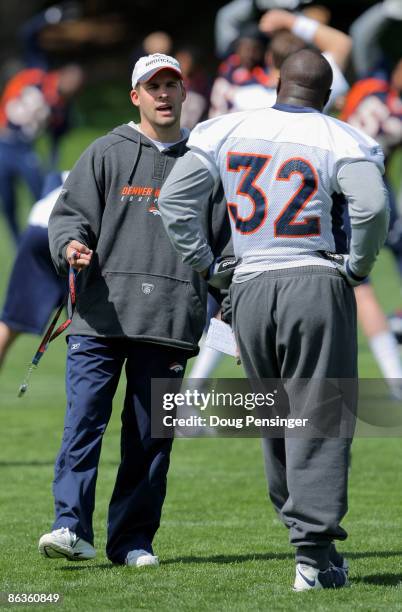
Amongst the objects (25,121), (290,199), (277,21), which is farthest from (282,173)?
(25,121)

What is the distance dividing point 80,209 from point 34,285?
2.84 m

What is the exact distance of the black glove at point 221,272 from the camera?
4.89m

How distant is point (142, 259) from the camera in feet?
17.5

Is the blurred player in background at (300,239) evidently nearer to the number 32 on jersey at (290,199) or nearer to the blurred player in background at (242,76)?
the number 32 on jersey at (290,199)

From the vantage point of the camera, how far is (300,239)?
471cm

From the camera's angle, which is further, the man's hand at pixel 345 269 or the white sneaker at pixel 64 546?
the white sneaker at pixel 64 546

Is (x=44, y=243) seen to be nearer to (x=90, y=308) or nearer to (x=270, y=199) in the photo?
(x=90, y=308)

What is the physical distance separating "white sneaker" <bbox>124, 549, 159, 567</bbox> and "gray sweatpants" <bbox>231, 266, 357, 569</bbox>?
801 mm

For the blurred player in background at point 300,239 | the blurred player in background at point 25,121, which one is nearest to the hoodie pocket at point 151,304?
the blurred player in background at point 300,239

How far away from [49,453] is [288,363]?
12.2 feet

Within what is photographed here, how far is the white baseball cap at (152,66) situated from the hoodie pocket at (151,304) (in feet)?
2.61

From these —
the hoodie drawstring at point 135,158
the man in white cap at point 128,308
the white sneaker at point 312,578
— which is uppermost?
the hoodie drawstring at point 135,158

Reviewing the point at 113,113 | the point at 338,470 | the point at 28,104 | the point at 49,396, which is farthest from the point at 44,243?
the point at 113,113

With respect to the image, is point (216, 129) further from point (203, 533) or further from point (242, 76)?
point (242, 76)
